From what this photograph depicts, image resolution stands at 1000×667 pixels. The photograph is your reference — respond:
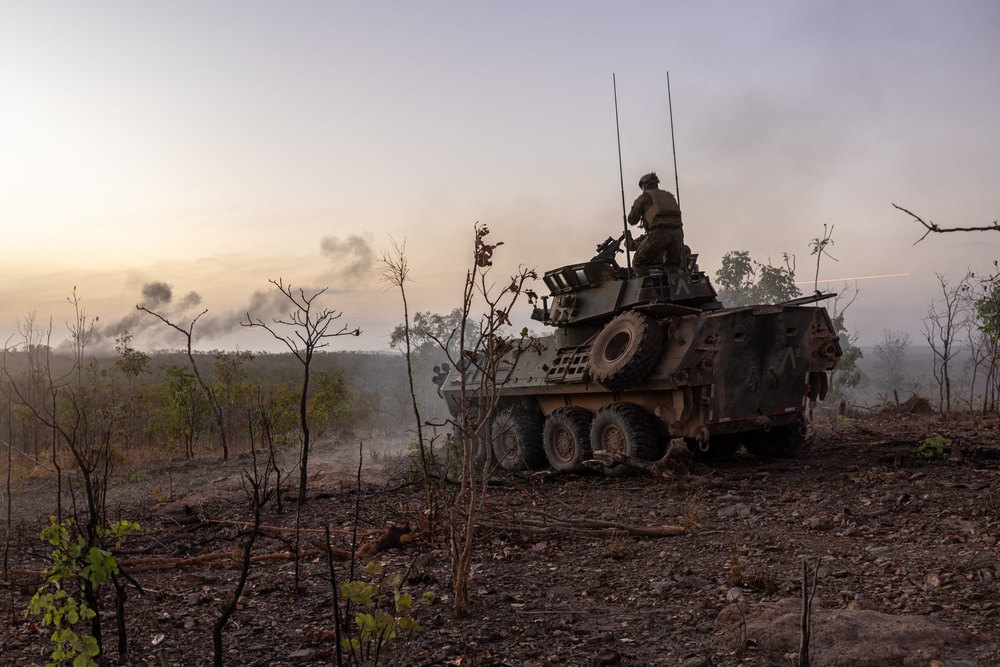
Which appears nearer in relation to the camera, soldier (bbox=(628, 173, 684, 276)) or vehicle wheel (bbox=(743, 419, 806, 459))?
soldier (bbox=(628, 173, 684, 276))

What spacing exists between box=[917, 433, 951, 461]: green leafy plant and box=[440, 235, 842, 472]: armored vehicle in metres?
1.73

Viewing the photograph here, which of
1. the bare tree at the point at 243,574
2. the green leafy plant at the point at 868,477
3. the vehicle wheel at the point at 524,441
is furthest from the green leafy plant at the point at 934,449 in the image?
the bare tree at the point at 243,574

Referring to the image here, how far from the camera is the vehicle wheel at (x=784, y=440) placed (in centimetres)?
1166

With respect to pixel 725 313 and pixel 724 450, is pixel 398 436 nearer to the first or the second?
pixel 724 450

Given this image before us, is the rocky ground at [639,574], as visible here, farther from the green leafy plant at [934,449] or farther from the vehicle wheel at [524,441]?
the vehicle wheel at [524,441]

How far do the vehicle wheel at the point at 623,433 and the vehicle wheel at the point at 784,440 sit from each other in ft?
7.63

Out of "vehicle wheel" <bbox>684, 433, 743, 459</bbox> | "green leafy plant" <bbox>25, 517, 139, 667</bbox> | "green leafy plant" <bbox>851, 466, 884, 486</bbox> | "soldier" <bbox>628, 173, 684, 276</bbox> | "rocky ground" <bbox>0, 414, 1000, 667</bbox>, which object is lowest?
"rocky ground" <bbox>0, 414, 1000, 667</bbox>

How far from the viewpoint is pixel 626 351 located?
1020 centimetres

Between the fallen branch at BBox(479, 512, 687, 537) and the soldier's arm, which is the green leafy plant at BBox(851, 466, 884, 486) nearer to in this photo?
the fallen branch at BBox(479, 512, 687, 537)

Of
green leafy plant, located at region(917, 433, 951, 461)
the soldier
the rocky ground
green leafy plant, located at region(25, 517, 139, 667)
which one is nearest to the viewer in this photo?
green leafy plant, located at region(25, 517, 139, 667)

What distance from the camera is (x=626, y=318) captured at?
10.5 metres

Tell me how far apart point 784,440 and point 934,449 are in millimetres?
2218

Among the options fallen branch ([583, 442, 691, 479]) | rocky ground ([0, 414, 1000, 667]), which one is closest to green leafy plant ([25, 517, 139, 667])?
rocky ground ([0, 414, 1000, 667])

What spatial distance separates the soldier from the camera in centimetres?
1118
